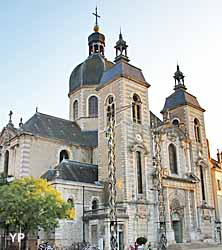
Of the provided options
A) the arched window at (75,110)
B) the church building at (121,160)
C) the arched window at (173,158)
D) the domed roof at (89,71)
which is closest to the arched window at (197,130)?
the church building at (121,160)

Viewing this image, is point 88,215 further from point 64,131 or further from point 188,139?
point 188,139

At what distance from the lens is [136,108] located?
31438 mm

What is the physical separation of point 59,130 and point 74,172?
6.43m

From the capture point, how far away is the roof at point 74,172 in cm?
2784

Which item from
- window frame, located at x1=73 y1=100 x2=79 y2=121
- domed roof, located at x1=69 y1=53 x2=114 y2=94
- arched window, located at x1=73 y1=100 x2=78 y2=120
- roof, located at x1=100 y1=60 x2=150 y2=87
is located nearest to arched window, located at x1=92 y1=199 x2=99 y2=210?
roof, located at x1=100 y1=60 x2=150 y2=87

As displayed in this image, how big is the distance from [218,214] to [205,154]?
6.70m

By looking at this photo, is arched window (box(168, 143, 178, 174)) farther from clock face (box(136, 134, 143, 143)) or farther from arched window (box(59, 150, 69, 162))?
arched window (box(59, 150, 69, 162))

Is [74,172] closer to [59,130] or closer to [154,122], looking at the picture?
[59,130]

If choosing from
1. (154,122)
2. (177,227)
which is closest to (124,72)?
(154,122)

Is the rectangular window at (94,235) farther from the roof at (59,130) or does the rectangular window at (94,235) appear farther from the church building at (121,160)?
the roof at (59,130)

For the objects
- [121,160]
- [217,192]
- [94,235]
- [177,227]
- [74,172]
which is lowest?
[94,235]

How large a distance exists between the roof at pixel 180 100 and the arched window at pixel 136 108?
339 inches

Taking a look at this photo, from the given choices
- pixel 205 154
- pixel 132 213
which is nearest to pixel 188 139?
pixel 205 154

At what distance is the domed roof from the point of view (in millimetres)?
38969
